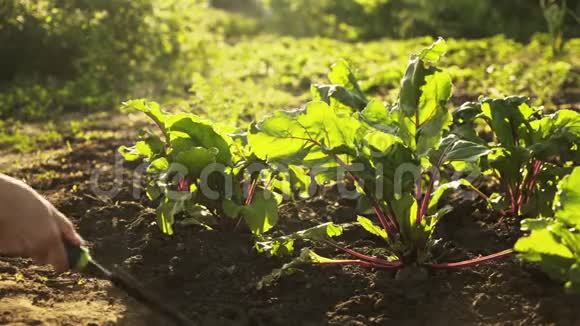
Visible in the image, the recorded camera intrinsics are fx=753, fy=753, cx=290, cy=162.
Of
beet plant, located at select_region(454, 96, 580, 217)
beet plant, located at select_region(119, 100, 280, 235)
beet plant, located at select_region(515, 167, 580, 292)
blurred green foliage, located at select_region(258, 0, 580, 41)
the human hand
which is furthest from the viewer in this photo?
blurred green foliage, located at select_region(258, 0, 580, 41)

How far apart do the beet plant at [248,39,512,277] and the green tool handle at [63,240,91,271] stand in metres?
0.76

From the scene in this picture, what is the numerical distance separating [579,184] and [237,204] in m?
1.35

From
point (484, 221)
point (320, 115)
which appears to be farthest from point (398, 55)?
point (320, 115)

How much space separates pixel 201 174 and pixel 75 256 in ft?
3.08

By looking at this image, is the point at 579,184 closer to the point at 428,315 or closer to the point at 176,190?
the point at 428,315

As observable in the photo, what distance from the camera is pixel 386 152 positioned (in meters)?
2.56

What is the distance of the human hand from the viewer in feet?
6.47

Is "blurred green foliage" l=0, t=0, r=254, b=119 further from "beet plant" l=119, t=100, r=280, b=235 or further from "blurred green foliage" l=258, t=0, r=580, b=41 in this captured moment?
"beet plant" l=119, t=100, r=280, b=235

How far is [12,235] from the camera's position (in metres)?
1.99

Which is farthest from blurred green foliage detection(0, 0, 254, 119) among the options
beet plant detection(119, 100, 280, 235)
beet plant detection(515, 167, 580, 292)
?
beet plant detection(515, 167, 580, 292)

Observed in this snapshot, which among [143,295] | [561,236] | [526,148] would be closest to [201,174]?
[143,295]

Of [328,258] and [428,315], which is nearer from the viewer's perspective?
[428,315]

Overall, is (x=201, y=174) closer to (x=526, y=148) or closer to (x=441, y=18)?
(x=526, y=148)

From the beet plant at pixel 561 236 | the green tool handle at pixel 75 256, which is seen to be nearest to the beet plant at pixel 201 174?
the green tool handle at pixel 75 256
